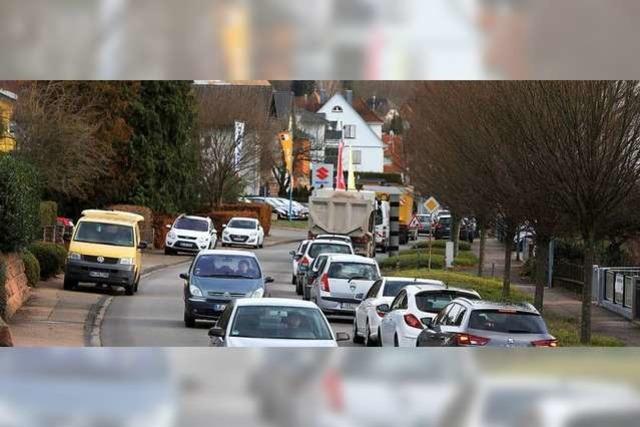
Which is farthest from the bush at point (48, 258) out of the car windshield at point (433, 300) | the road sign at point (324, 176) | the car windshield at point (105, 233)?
the road sign at point (324, 176)

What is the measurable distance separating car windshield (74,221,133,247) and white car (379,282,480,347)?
1207 centimetres

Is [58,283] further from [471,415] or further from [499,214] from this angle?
[471,415]

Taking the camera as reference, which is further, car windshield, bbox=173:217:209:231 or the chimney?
the chimney

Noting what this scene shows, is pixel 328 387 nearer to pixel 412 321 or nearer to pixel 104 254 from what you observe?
pixel 412 321

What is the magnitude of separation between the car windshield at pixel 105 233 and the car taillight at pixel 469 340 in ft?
54.2

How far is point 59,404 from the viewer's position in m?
15.7

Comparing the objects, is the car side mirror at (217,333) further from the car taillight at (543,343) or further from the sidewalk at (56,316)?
the sidewalk at (56,316)

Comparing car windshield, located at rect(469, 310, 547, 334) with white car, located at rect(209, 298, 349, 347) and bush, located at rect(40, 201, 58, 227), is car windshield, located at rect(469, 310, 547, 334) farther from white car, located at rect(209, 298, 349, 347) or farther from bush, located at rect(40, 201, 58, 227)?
bush, located at rect(40, 201, 58, 227)

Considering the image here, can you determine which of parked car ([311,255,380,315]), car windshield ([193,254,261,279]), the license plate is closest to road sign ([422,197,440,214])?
parked car ([311,255,380,315])

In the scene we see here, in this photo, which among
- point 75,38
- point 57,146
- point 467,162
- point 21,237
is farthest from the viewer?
point 57,146

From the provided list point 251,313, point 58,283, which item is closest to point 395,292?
point 251,313

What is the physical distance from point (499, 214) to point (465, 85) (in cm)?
408

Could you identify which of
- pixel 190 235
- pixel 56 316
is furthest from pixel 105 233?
pixel 190 235

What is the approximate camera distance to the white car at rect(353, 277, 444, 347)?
24.1 metres
